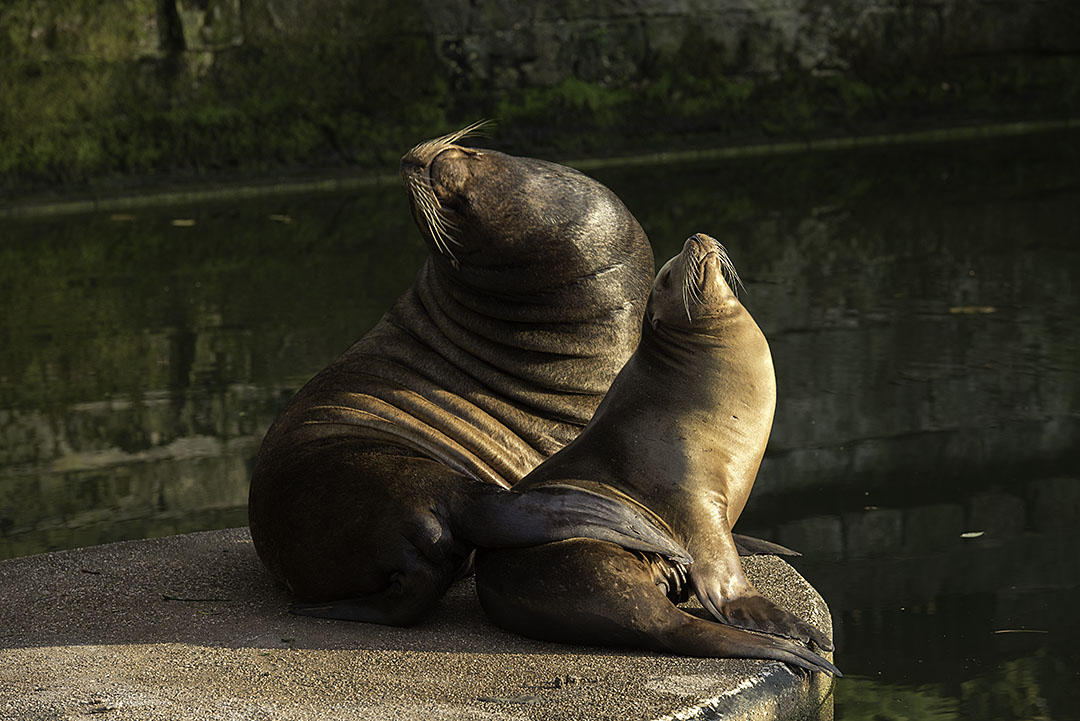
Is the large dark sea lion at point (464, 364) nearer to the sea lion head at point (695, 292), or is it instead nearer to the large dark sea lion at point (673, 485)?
the large dark sea lion at point (673, 485)

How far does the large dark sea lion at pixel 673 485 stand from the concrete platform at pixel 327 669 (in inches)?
2.4

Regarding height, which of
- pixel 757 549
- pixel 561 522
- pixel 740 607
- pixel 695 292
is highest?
pixel 695 292

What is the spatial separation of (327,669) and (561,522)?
550 mm

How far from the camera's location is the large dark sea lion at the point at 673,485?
3271 millimetres

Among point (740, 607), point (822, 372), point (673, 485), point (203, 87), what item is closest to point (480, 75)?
point (203, 87)

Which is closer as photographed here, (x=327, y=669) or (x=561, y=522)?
(x=327, y=669)

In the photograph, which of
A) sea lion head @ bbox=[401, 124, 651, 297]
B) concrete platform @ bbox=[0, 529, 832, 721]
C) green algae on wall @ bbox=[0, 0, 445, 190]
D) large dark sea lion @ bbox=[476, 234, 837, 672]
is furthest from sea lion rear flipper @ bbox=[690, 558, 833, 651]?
green algae on wall @ bbox=[0, 0, 445, 190]

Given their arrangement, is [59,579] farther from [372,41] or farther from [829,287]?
[372,41]

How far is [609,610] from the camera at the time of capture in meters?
3.27

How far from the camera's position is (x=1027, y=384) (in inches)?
239

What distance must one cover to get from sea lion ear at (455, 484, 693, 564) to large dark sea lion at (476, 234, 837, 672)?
0.03 m

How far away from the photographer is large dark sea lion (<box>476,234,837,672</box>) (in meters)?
3.27

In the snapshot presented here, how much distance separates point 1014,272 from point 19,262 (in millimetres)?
5863

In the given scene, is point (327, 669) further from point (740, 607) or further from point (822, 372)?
point (822, 372)
